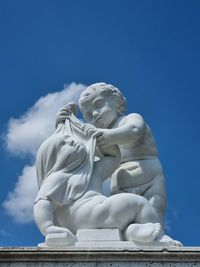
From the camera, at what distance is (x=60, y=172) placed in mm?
6898

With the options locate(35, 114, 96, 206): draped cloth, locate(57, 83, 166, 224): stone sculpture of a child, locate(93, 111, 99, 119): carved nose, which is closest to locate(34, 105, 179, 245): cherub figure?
locate(35, 114, 96, 206): draped cloth

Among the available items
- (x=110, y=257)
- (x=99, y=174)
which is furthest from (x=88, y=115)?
(x=110, y=257)

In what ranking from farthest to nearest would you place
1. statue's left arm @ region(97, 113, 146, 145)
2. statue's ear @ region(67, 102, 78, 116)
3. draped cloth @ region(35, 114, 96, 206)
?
statue's ear @ region(67, 102, 78, 116)
statue's left arm @ region(97, 113, 146, 145)
draped cloth @ region(35, 114, 96, 206)

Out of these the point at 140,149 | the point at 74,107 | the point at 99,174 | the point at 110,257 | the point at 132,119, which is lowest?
the point at 110,257

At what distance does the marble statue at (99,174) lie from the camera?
6500mm

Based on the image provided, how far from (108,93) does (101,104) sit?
0.22 metres

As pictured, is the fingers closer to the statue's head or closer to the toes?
the statue's head

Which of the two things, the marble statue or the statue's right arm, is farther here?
the statue's right arm

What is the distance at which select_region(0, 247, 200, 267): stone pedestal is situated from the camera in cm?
579

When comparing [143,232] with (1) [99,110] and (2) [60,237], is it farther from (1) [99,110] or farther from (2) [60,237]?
(1) [99,110]

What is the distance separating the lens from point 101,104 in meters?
7.80

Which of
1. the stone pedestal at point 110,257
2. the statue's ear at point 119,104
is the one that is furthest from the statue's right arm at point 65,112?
the stone pedestal at point 110,257

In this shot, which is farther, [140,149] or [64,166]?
[140,149]

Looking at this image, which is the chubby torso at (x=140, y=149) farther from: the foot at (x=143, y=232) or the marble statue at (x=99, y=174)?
the foot at (x=143, y=232)
